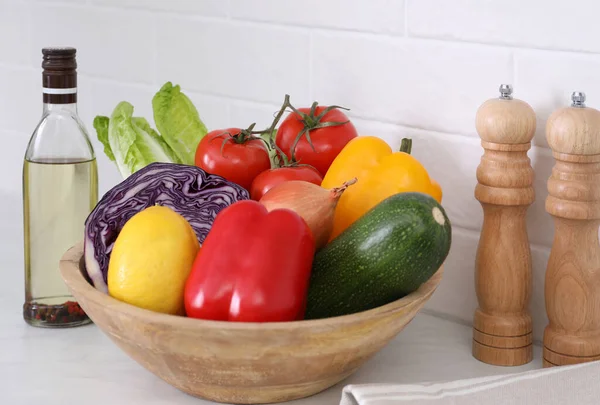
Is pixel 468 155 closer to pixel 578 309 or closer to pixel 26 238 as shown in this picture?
pixel 578 309

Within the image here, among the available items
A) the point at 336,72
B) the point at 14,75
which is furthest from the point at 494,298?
the point at 14,75

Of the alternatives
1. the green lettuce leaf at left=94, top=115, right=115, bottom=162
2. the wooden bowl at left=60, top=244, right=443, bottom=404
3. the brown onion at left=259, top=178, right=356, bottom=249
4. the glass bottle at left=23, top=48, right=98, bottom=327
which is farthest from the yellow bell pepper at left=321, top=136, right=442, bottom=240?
the green lettuce leaf at left=94, top=115, right=115, bottom=162

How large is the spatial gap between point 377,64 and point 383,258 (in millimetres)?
446

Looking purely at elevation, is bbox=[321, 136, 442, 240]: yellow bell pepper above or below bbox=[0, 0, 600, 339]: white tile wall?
below

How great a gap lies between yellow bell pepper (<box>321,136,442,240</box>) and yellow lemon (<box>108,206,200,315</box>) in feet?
0.61

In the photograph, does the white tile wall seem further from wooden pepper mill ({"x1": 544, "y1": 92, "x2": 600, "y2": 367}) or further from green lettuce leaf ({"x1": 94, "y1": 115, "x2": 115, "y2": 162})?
green lettuce leaf ({"x1": 94, "y1": 115, "x2": 115, "y2": 162})

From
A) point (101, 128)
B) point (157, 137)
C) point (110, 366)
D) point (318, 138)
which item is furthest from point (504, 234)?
point (101, 128)

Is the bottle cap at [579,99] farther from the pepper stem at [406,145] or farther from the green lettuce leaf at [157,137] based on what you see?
the green lettuce leaf at [157,137]

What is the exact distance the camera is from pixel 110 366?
0.99 metres

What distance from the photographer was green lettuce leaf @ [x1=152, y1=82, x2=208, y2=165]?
4.32 feet

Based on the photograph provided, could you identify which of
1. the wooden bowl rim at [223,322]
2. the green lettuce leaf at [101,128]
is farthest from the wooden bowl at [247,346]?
the green lettuce leaf at [101,128]

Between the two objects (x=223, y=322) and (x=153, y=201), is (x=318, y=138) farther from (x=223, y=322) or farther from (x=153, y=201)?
(x=223, y=322)

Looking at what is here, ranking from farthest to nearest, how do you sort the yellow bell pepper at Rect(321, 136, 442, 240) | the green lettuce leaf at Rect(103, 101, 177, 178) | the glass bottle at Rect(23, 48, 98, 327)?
the green lettuce leaf at Rect(103, 101, 177, 178)
the glass bottle at Rect(23, 48, 98, 327)
the yellow bell pepper at Rect(321, 136, 442, 240)

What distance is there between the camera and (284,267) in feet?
2.75
